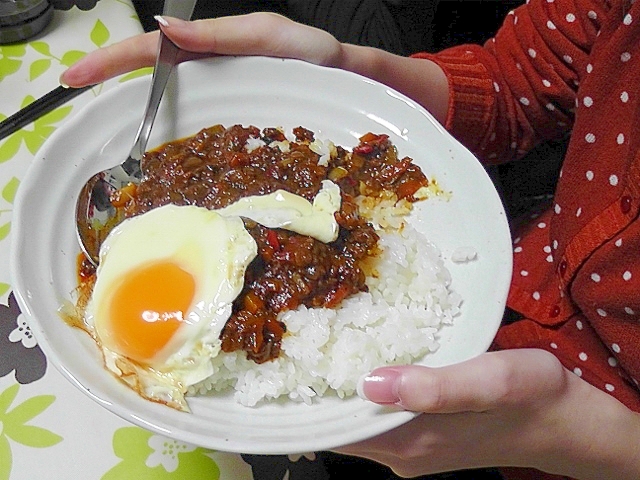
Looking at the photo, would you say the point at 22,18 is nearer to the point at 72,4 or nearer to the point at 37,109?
the point at 72,4

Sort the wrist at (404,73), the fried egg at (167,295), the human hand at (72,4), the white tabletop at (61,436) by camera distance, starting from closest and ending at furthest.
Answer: the fried egg at (167,295), the white tabletop at (61,436), the wrist at (404,73), the human hand at (72,4)

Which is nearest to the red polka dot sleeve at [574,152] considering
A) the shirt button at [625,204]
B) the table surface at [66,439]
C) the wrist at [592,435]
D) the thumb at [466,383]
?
the shirt button at [625,204]

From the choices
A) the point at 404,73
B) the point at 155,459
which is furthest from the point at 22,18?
the point at 155,459

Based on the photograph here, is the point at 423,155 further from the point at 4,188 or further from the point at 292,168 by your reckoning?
the point at 4,188

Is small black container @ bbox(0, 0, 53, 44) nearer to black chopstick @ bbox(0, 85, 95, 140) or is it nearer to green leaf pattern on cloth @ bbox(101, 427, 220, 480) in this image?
black chopstick @ bbox(0, 85, 95, 140)

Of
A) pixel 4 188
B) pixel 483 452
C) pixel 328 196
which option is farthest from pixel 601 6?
pixel 4 188

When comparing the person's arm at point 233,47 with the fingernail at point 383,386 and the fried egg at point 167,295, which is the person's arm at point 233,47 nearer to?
the fried egg at point 167,295
